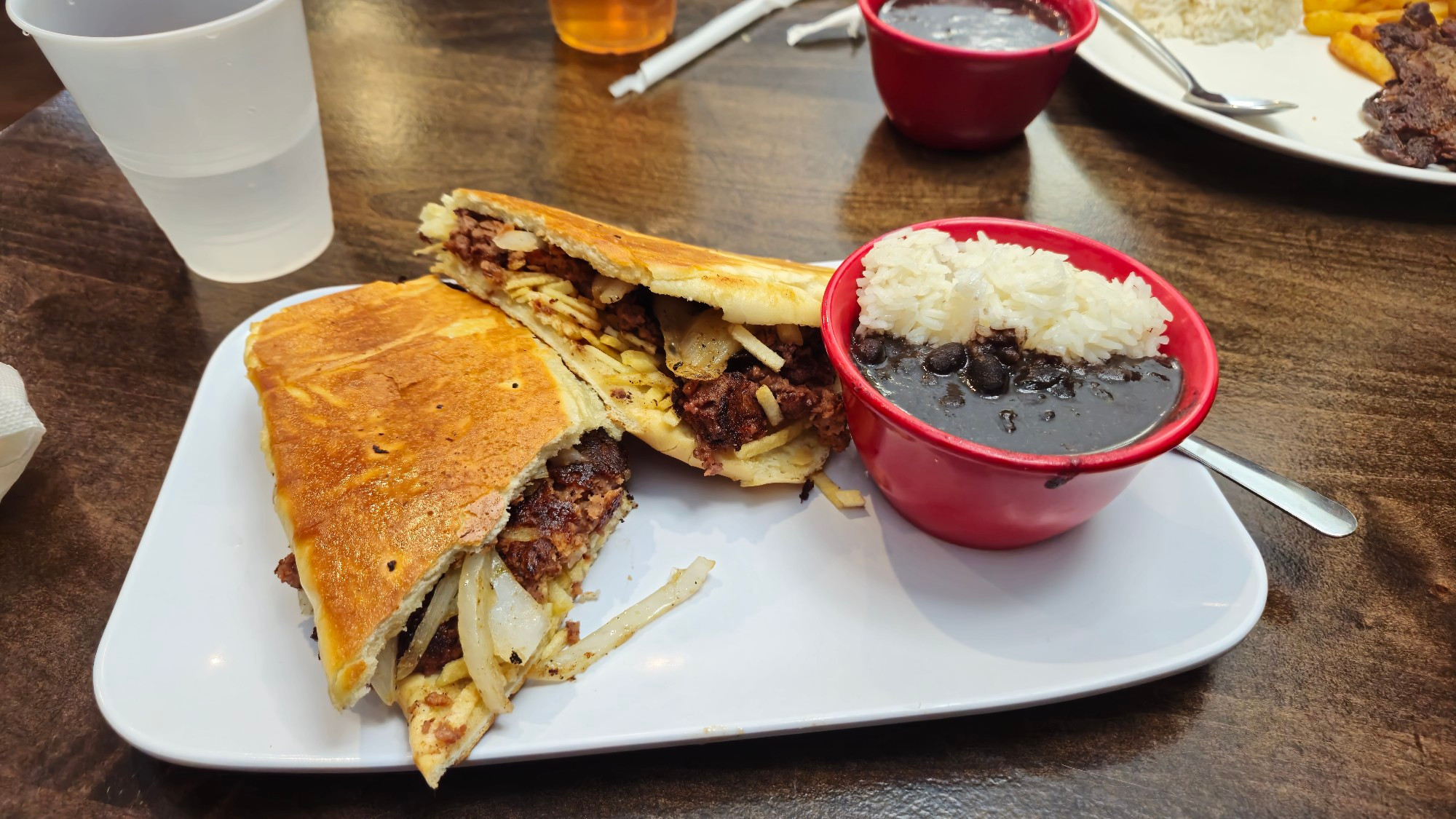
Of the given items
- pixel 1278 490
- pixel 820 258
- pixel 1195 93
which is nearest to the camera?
pixel 1278 490

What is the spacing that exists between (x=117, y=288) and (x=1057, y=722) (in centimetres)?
301

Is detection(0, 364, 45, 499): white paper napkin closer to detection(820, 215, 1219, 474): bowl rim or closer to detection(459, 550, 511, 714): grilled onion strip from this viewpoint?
detection(459, 550, 511, 714): grilled onion strip

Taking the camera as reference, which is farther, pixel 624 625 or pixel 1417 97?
pixel 1417 97

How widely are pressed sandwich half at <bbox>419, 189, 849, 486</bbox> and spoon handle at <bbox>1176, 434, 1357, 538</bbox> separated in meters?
0.87

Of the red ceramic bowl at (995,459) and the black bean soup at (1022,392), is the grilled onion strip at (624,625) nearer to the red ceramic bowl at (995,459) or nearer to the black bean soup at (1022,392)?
the red ceramic bowl at (995,459)

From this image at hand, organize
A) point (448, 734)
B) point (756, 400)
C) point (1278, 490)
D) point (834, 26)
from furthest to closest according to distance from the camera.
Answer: point (834, 26) → point (756, 400) → point (1278, 490) → point (448, 734)

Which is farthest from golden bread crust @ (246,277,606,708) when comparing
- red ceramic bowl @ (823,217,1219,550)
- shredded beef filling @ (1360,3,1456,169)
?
shredded beef filling @ (1360,3,1456,169)

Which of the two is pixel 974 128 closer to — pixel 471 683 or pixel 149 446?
pixel 471 683

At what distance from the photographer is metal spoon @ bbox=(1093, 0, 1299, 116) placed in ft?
10.4

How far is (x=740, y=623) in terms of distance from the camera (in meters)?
1.82

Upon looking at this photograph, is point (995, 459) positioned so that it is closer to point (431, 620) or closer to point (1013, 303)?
point (1013, 303)

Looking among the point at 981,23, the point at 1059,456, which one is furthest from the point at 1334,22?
the point at 1059,456

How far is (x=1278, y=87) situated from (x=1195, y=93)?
0.41 metres

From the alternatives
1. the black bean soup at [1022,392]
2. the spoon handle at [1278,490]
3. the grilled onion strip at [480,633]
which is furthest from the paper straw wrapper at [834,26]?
the grilled onion strip at [480,633]
